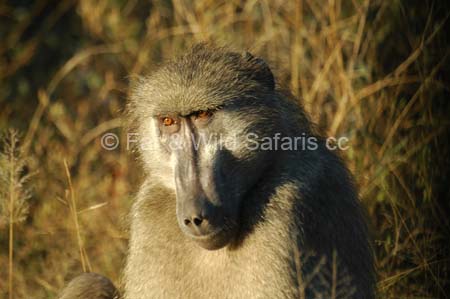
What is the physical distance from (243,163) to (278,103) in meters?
0.31

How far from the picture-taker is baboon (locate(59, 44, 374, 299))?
2992 millimetres

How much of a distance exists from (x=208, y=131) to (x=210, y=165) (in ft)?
0.47

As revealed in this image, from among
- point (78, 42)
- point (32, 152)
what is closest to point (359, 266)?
point (32, 152)

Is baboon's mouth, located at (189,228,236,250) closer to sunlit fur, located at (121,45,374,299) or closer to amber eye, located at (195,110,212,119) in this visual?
sunlit fur, located at (121,45,374,299)

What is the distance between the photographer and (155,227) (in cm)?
328

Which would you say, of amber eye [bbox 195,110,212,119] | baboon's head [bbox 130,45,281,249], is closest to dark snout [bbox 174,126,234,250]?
baboon's head [bbox 130,45,281,249]

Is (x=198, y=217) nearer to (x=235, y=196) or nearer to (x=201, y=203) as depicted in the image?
(x=201, y=203)

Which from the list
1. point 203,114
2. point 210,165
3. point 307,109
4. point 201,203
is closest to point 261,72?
point 203,114

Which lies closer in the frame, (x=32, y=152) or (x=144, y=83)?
(x=144, y=83)

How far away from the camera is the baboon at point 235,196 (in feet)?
9.82

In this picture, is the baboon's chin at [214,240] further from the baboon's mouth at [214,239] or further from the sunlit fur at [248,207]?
the sunlit fur at [248,207]

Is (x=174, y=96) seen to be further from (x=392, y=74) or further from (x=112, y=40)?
(x=112, y=40)

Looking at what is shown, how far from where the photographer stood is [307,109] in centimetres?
466

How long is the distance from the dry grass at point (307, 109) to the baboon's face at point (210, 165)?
0.55m
